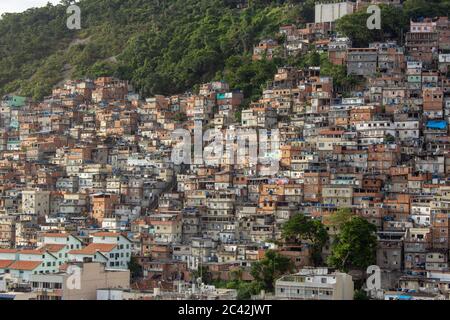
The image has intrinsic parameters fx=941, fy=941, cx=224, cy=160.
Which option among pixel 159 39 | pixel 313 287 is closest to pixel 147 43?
pixel 159 39

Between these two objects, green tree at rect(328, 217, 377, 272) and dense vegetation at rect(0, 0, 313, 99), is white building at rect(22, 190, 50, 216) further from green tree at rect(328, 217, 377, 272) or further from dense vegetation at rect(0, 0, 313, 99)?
green tree at rect(328, 217, 377, 272)

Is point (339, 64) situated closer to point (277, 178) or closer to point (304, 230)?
point (277, 178)

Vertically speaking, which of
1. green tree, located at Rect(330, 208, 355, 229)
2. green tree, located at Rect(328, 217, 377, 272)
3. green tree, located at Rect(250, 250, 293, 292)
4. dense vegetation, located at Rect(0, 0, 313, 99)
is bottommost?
green tree, located at Rect(250, 250, 293, 292)

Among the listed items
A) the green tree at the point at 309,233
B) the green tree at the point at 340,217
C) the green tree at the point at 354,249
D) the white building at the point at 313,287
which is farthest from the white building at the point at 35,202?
the white building at the point at 313,287

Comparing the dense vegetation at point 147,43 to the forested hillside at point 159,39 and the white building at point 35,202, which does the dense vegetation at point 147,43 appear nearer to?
the forested hillside at point 159,39

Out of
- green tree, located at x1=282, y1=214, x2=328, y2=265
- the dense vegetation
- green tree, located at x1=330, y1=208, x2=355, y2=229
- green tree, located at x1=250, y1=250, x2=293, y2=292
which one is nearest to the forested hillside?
the dense vegetation

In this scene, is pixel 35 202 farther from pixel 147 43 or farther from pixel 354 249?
pixel 147 43
